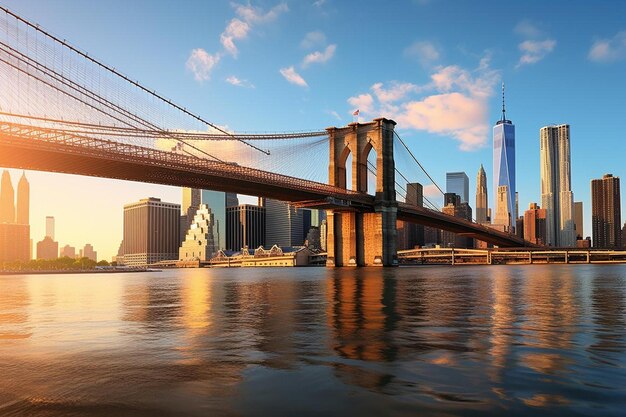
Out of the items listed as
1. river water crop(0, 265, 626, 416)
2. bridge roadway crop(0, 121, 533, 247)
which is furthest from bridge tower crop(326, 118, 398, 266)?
river water crop(0, 265, 626, 416)

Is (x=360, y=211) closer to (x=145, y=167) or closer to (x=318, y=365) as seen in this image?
(x=145, y=167)

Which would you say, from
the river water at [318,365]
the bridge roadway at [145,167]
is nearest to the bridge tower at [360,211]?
the bridge roadway at [145,167]

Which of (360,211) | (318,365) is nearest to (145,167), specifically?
(360,211)

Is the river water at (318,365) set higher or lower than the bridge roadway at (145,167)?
lower

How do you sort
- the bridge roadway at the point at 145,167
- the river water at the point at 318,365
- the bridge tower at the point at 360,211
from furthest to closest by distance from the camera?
1. the bridge tower at the point at 360,211
2. the bridge roadway at the point at 145,167
3. the river water at the point at 318,365

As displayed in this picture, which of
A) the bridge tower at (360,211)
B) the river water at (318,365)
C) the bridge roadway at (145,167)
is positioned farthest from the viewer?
the bridge tower at (360,211)

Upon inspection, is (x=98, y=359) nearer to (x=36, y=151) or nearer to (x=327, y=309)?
(x=327, y=309)

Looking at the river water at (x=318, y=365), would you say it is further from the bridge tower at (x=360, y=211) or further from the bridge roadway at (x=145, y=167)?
the bridge tower at (x=360, y=211)
